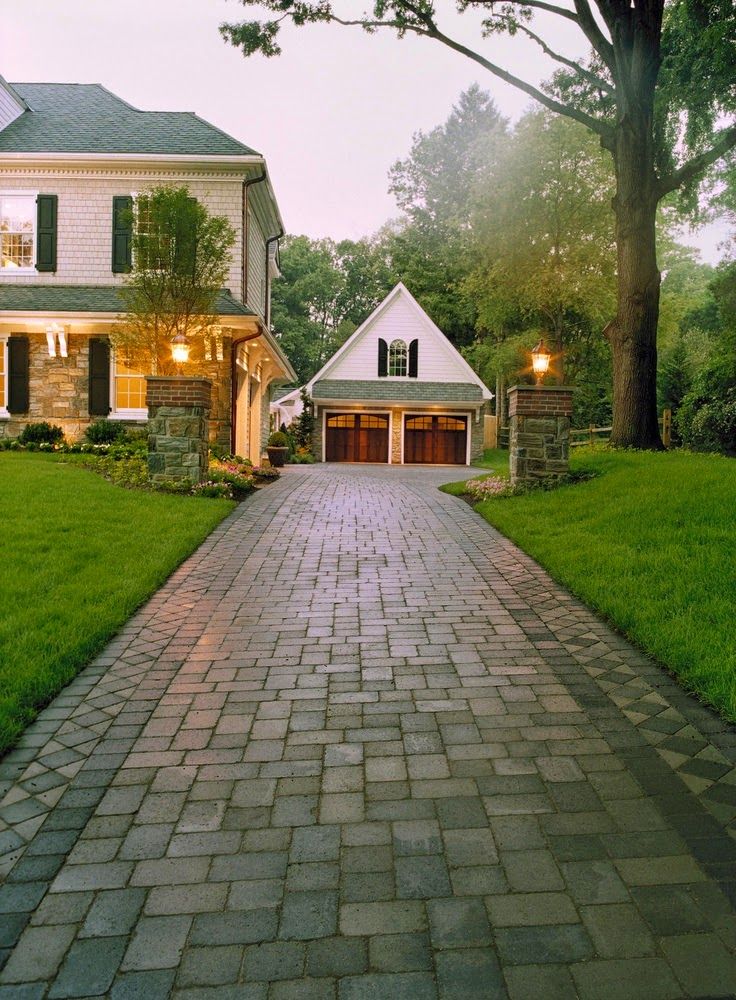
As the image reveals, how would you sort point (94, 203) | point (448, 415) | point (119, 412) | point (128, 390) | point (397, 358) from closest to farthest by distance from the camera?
point (119, 412) → point (128, 390) → point (94, 203) → point (397, 358) → point (448, 415)

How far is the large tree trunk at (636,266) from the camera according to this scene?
12.3 metres

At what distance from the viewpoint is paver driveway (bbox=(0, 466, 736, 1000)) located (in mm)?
1993

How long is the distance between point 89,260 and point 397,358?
43.5 feet

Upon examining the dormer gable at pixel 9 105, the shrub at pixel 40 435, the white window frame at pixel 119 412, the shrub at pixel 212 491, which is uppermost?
the dormer gable at pixel 9 105

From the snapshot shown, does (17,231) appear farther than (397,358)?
No

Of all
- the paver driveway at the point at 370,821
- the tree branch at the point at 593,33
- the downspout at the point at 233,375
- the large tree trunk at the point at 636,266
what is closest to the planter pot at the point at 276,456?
the downspout at the point at 233,375

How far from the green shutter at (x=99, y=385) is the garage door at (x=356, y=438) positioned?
12685 millimetres

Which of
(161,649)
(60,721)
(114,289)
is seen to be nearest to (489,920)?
(60,721)

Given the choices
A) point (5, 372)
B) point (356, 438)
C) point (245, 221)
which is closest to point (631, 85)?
point (245, 221)

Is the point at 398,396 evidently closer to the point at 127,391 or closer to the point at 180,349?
the point at 127,391

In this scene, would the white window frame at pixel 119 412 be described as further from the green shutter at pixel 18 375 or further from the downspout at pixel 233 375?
the downspout at pixel 233 375

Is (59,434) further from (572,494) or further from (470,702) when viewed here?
(470,702)

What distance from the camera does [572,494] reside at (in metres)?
9.87

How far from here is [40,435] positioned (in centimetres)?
1522
